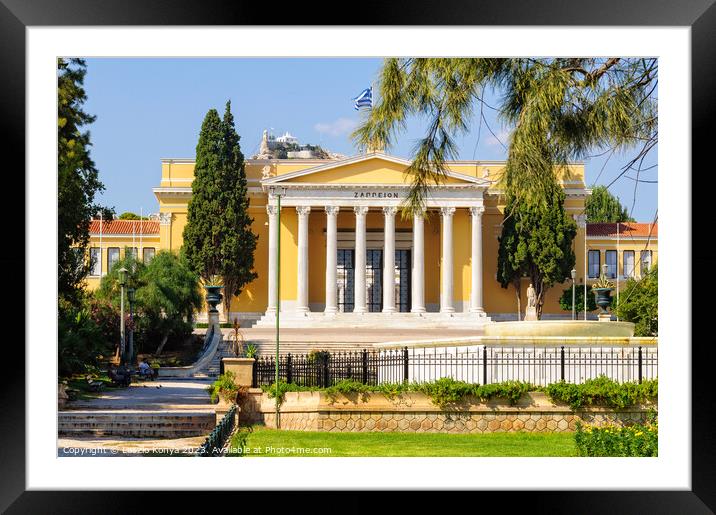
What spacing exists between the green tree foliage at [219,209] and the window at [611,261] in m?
15.1

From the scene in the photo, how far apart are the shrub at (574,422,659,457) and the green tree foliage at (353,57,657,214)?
314 centimetres

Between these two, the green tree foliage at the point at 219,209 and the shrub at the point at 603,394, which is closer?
the shrub at the point at 603,394

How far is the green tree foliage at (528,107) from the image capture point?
10.1 metres

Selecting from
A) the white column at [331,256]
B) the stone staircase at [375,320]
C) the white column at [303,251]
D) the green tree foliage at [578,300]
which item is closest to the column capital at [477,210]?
the stone staircase at [375,320]

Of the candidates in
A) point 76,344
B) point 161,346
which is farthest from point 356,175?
point 76,344

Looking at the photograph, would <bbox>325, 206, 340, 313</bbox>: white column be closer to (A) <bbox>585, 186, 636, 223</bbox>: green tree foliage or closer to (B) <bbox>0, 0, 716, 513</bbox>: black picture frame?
(A) <bbox>585, 186, 636, 223</bbox>: green tree foliage

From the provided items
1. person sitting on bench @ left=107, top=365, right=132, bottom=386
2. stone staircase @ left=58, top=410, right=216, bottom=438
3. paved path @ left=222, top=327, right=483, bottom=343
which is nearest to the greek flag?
paved path @ left=222, top=327, right=483, bottom=343

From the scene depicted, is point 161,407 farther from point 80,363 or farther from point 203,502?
point 203,502

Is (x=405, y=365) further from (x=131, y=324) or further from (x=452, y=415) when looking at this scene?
(x=131, y=324)

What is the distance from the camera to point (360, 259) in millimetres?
41594

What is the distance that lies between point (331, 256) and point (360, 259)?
1130mm

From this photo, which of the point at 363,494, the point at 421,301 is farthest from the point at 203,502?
the point at 421,301

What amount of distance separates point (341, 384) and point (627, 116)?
724 centimetres
